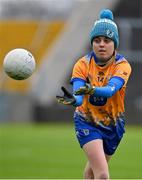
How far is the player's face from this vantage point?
33.8 ft

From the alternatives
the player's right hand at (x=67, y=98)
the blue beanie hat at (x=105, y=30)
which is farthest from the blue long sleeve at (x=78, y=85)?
the blue beanie hat at (x=105, y=30)

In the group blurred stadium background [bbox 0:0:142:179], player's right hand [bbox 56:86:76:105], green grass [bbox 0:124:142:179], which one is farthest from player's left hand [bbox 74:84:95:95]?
blurred stadium background [bbox 0:0:142:179]

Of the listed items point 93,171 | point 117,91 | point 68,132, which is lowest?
point 68,132

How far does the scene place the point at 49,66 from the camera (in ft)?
114

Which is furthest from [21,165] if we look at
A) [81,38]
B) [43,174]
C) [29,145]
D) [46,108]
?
[81,38]

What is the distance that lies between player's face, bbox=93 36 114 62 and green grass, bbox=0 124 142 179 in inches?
214

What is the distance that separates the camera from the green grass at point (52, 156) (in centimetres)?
1647

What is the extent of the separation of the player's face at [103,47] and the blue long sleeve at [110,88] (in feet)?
1.06

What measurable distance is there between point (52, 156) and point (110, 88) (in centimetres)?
1020

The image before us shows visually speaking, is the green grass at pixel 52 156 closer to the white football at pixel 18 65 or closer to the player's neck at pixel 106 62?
the player's neck at pixel 106 62

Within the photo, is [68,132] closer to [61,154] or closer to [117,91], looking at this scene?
[61,154]

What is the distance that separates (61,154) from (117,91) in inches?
402

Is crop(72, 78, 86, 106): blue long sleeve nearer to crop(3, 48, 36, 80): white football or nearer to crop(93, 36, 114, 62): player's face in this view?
crop(93, 36, 114, 62): player's face

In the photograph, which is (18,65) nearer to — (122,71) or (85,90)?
(85,90)
